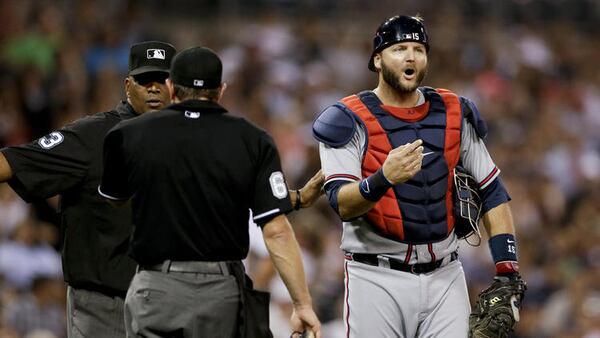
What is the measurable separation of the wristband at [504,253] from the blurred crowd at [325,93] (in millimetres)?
3540

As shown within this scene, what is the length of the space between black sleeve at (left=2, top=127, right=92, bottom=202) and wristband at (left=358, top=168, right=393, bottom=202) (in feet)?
4.34

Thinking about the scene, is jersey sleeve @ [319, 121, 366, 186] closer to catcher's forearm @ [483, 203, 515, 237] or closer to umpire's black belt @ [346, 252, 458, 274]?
umpire's black belt @ [346, 252, 458, 274]

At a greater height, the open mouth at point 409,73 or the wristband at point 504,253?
the open mouth at point 409,73

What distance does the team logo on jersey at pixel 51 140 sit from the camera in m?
5.56

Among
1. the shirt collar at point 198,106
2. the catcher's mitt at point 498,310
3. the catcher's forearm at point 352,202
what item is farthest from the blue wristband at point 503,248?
the shirt collar at point 198,106

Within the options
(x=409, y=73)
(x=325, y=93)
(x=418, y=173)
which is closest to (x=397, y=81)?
(x=409, y=73)

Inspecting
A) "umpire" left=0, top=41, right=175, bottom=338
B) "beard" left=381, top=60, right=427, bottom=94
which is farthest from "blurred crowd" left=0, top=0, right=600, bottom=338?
"beard" left=381, top=60, right=427, bottom=94

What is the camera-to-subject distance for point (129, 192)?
16.9 ft

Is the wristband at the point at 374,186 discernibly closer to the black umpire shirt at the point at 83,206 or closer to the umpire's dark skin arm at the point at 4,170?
the black umpire shirt at the point at 83,206

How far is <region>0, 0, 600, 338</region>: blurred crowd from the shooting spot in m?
9.95

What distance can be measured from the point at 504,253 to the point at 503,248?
0.08 feet

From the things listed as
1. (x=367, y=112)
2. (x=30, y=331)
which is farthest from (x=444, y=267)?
(x=30, y=331)

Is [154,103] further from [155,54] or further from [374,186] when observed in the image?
[374,186]

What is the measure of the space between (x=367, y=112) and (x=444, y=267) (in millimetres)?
834
